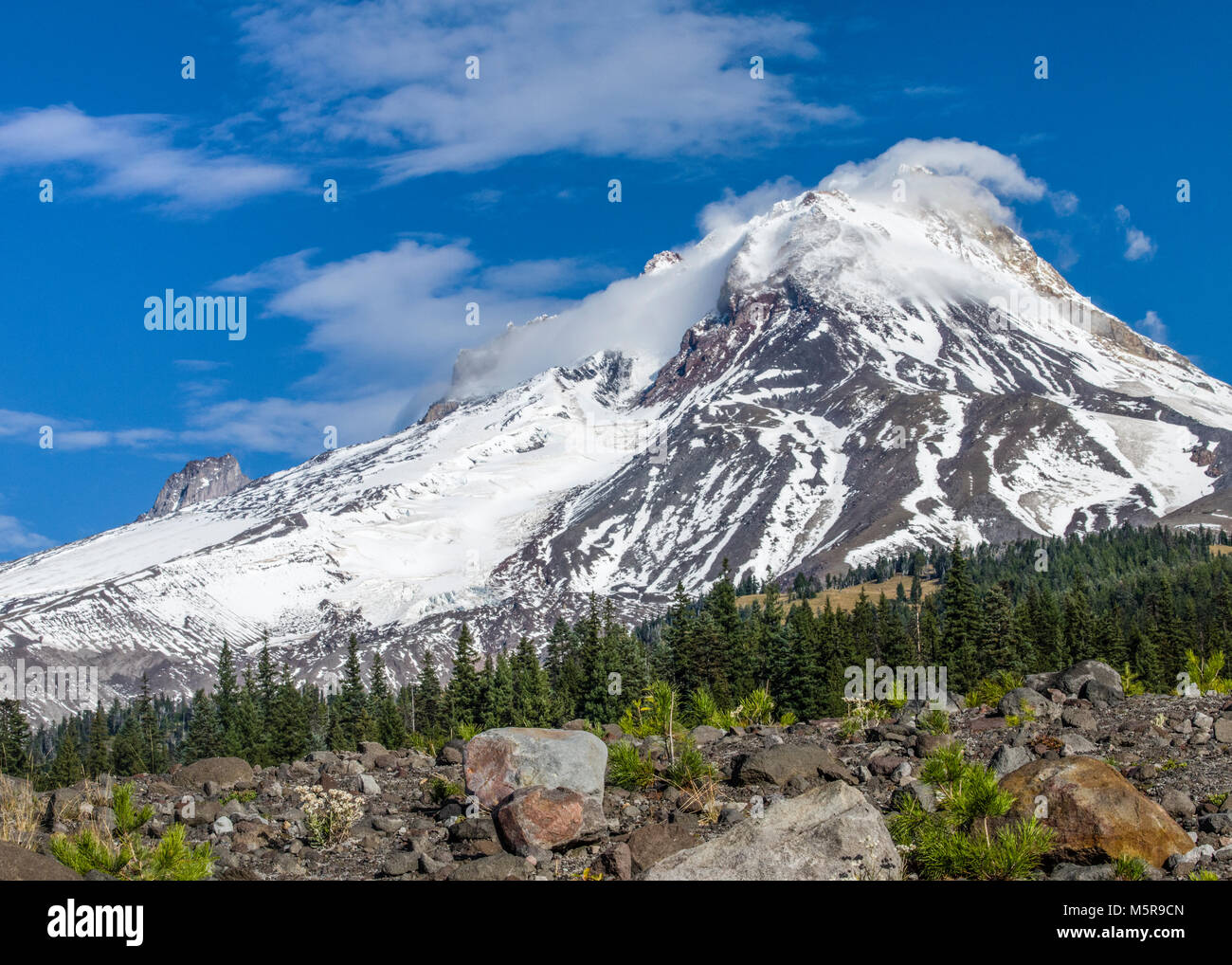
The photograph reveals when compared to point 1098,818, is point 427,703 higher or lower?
lower

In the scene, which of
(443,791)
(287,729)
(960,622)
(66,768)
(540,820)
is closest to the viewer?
(540,820)

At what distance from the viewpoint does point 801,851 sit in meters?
13.0

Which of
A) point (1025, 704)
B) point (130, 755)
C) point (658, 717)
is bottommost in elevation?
point (130, 755)

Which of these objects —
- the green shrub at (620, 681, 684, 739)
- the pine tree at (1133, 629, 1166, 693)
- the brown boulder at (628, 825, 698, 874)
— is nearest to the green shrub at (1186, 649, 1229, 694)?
the green shrub at (620, 681, 684, 739)

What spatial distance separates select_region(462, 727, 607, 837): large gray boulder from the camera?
17.9 m

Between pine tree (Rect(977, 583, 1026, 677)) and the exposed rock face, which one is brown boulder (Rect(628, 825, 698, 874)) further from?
pine tree (Rect(977, 583, 1026, 677))

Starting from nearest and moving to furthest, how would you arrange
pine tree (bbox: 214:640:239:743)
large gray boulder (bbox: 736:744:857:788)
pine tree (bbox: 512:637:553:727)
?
large gray boulder (bbox: 736:744:857:788) → pine tree (bbox: 512:637:553:727) → pine tree (bbox: 214:640:239:743)

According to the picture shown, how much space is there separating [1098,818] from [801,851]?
13.4 feet

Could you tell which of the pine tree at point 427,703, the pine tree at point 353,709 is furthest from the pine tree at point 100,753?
the pine tree at point 427,703

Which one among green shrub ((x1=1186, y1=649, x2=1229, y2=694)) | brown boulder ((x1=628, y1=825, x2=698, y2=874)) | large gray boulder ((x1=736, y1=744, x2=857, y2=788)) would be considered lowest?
brown boulder ((x1=628, y1=825, x2=698, y2=874))

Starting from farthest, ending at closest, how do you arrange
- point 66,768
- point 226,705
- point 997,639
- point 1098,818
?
point 226,705 < point 66,768 < point 997,639 < point 1098,818

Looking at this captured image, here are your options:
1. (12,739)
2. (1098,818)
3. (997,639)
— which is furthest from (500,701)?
(1098,818)

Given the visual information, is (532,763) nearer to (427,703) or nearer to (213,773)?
(213,773)

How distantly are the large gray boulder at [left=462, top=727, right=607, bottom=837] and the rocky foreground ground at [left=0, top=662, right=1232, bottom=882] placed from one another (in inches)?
1.3
